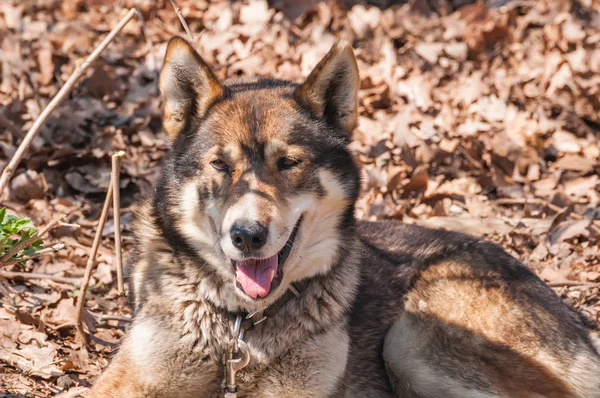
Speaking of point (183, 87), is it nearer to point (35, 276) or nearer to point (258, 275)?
point (258, 275)

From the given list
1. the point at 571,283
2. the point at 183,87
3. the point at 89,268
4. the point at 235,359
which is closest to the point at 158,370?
the point at 235,359

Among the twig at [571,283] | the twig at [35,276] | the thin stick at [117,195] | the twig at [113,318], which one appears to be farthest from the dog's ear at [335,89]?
the twig at [571,283]

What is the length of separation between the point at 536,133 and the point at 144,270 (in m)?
5.07

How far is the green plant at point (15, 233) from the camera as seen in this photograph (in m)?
3.89

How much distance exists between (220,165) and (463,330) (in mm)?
1859

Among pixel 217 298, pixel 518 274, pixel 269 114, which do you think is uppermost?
pixel 269 114

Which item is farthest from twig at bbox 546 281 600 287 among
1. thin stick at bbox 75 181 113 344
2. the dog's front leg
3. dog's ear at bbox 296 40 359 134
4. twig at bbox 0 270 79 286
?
twig at bbox 0 270 79 286

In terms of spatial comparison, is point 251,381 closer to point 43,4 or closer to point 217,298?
point 217,298

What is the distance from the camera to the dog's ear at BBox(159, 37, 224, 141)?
425cm

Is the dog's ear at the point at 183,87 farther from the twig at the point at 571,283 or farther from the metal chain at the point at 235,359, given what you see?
the twig at the point at 571,283

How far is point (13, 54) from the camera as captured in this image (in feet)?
28.5

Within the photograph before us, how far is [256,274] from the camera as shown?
13.3 ft

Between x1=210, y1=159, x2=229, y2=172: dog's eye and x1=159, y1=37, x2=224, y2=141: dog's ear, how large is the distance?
0.38 m

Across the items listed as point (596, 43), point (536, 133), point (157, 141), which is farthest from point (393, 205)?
point (596, 43)
